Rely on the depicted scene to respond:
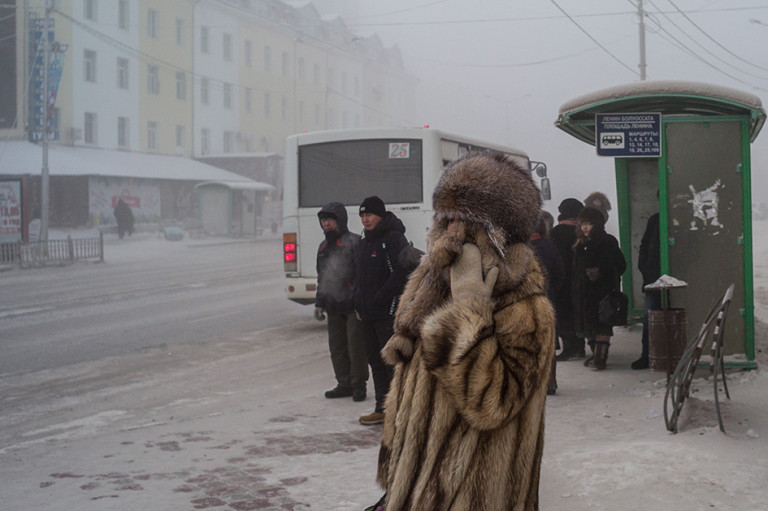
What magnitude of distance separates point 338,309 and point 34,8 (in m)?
34.1

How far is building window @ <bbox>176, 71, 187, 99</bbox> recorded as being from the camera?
49.2m

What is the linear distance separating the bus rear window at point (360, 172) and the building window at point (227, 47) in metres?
42.7

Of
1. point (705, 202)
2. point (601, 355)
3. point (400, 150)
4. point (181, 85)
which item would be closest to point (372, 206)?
point (705, 202)

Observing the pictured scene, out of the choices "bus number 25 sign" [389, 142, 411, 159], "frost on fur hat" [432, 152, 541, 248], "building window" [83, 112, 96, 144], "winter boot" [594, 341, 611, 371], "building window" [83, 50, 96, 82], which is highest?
"building window" [83, 50, 96, 82]

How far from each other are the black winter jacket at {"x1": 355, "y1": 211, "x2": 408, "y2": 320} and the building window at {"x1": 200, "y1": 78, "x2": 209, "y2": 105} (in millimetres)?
46341

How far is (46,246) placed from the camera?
2630cm

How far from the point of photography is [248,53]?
56156 mm

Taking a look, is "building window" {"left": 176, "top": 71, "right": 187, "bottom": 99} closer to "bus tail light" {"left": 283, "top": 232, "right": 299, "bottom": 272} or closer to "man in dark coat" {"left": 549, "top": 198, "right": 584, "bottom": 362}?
"bus tail light" {"left": 283, "top": 232, "right": 299, "bottom": 272}

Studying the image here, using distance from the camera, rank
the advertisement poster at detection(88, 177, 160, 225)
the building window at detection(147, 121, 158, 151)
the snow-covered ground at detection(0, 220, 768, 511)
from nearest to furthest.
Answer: the snow-covered ground at detection(0, 220, 768, 511) → the advertisement poster at detection(88, 177, 160, 225) → the building window at detection(147, 121, 158, 151)

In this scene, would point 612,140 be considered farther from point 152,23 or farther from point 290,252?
point 152,23

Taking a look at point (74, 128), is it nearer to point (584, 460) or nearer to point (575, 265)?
point (575, 265)


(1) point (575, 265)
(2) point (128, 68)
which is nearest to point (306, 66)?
(2) point (128, 68)

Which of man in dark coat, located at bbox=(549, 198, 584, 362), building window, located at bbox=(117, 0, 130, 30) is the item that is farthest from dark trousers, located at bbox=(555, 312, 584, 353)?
building window, located at bbox=(117, 0, 130, 30)

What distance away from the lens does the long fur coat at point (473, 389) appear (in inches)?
101
